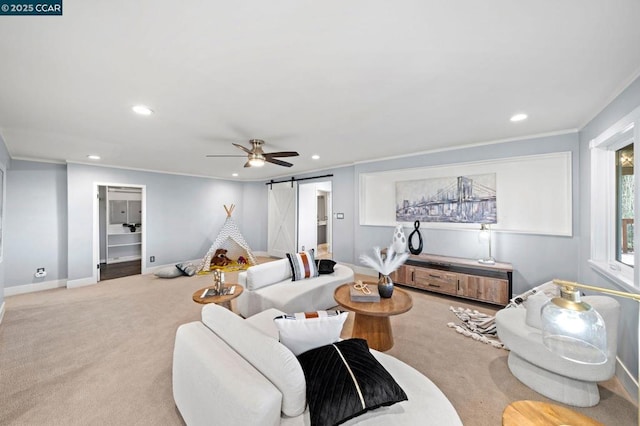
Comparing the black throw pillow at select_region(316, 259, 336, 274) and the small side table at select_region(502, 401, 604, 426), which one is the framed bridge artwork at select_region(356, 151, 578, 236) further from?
the small side table at select_region(502, 401, 604, 426)

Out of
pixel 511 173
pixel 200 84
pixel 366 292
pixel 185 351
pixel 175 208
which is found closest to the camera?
pixel 185 351

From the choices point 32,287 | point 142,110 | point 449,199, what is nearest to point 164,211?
point 32,287

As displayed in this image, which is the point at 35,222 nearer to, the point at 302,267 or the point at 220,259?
the point at 220,259

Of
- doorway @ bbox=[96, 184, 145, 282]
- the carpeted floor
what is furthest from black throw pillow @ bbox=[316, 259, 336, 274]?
doorway @ bbox=[96, 184, 145, 282]

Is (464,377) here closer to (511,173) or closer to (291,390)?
(291,390)

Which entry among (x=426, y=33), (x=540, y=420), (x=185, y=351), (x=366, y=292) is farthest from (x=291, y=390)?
(x=426, y=33)

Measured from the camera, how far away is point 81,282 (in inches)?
178

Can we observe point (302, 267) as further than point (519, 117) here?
Yes

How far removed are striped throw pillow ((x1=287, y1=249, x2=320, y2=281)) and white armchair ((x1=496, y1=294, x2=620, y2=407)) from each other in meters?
2.17

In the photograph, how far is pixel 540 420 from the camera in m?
1.02

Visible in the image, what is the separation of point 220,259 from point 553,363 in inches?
241

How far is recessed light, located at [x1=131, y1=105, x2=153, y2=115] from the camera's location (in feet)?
7.47

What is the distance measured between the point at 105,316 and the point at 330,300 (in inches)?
121

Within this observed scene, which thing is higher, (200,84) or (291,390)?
(200,84)
